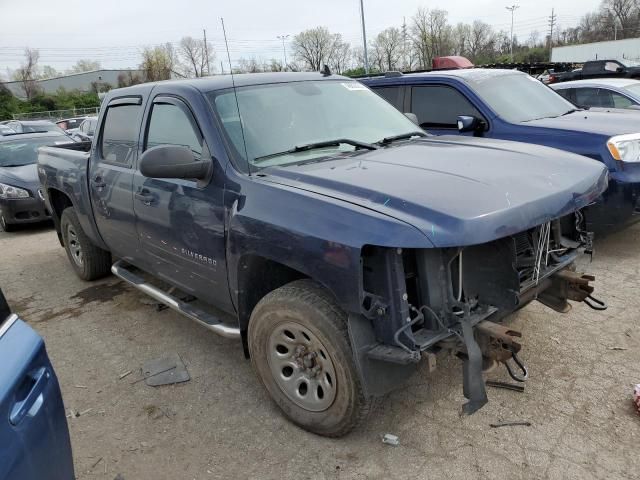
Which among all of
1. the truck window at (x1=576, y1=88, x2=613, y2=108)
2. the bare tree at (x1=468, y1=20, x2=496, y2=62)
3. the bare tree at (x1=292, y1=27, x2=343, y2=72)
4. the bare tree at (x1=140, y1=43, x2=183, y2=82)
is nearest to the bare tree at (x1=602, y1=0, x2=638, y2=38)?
the bare tree at (x1=468, y1=20, x2=496, y2=62)

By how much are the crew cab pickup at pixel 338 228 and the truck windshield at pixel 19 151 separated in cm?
654

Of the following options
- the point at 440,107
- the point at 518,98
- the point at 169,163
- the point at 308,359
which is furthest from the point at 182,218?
the point at 518,98

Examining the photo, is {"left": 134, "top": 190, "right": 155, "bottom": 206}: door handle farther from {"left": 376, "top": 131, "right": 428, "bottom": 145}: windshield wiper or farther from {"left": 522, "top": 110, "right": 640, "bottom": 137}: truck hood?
{"left": 522, "top": 110, "right": 640, "bottom": 137}: truck hood

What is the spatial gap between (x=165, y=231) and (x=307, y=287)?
1.32 metres

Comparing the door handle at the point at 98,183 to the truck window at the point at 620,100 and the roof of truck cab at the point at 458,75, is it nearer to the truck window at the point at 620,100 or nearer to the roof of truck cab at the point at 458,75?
the roof of truck cab at the point at 458,75

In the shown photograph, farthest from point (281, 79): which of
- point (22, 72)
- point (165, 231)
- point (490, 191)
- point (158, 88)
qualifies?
point (22, 72)

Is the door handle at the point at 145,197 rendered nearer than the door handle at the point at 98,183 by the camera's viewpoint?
Yes

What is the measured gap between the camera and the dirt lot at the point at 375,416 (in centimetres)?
268

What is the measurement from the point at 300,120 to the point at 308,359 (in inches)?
62.1

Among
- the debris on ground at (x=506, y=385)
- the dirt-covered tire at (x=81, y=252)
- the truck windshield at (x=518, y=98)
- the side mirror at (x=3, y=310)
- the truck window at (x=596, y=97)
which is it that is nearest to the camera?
the side mirror at (x=3, y=310)

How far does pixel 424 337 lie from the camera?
2.47 meters

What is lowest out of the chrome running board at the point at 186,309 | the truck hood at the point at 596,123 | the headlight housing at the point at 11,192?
the chrome running board at the point at 186,309

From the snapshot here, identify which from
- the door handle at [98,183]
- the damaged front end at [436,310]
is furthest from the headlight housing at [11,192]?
the damaged front end at [436,310]

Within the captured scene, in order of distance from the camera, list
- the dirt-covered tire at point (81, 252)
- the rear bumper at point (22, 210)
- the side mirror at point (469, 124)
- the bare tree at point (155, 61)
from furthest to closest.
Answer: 1. the bare tree at point (155, 61)
2. the rear bumper at point (22, 210)
3. the side mirror at point (469, 124)
4. the dirt-covered tire at point (81, 252)
